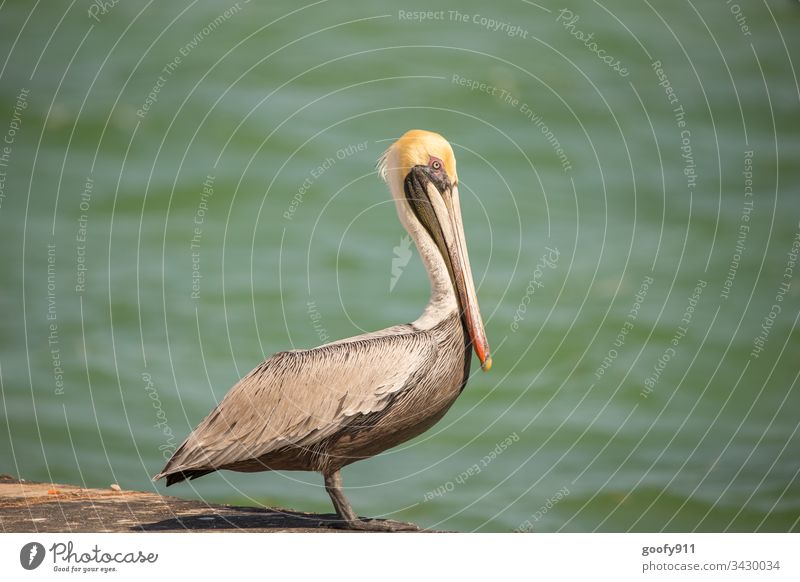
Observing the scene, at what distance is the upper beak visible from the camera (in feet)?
20.6

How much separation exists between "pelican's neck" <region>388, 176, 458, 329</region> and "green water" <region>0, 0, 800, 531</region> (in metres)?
2.23

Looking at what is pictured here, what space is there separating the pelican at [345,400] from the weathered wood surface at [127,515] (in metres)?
0.28

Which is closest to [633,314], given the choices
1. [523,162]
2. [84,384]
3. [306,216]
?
[523,162]

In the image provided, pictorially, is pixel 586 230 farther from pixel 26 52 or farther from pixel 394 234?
pixel 26 52

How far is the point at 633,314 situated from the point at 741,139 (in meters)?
1.70

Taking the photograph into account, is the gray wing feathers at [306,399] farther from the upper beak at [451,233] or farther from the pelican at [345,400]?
the upper beak at [451,233]

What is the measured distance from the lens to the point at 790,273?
8922 millimetres

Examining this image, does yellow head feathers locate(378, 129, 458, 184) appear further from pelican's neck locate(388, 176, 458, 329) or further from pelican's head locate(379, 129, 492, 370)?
pelican's neck locate(388, 176, 458, 329)
